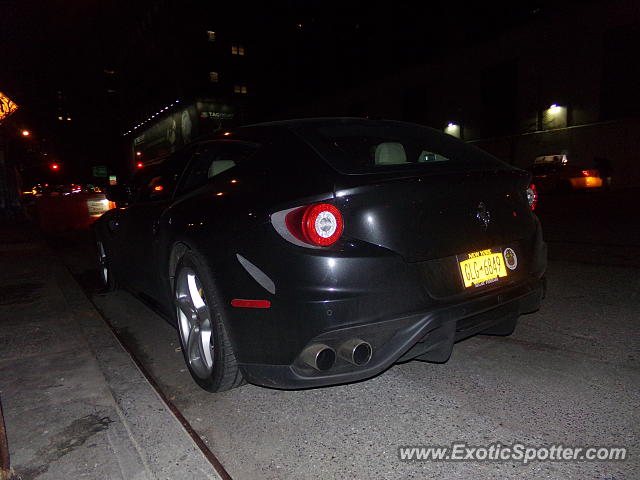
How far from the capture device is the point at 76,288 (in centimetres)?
549

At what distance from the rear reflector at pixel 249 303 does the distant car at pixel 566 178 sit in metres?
18.0

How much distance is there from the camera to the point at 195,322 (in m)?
2.86

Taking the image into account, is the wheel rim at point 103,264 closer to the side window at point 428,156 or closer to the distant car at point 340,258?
the distant car at point 340,258

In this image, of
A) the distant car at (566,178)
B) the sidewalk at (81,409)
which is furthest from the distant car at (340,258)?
the distant car at (566,178)

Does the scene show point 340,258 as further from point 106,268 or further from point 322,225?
point 106,268

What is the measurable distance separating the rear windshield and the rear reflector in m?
0.72

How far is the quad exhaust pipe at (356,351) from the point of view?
6.63 feet

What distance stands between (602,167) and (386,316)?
68.6 feet

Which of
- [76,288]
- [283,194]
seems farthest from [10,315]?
[283,194]

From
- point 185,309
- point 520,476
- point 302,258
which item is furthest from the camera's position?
point 185,309

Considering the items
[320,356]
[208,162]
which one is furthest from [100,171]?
[320,356]

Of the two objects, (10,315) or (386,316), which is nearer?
(386,316)

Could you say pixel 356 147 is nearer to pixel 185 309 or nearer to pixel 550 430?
pixel 185 309

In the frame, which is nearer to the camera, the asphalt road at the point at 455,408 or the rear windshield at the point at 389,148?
the asphalt road at the point at 455,408
